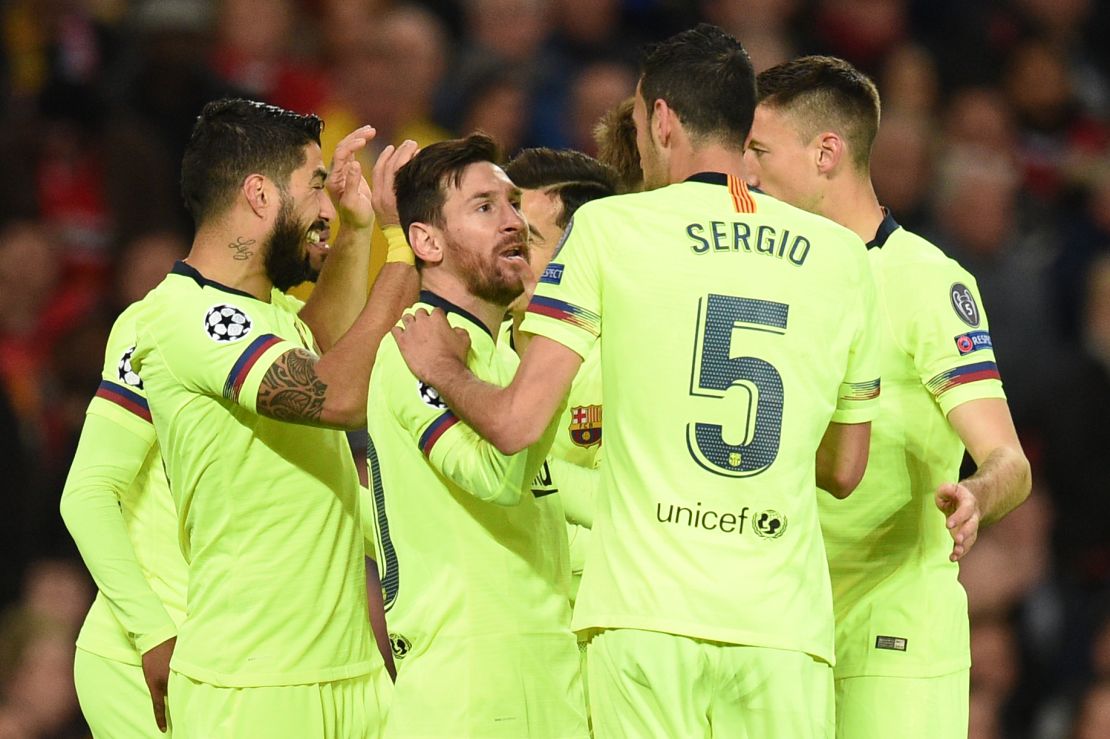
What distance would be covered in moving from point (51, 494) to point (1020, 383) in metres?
4.88

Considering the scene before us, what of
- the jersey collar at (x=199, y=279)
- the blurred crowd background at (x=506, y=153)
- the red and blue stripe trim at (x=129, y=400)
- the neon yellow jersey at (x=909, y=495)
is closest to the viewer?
the neon yellow jersey at (x=909, y=495)

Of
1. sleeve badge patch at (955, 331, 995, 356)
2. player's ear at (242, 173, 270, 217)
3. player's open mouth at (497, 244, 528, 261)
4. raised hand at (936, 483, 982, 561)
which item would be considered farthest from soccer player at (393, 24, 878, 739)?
player's ear at (242, 173, 270, 217)

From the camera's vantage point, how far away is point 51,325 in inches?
322

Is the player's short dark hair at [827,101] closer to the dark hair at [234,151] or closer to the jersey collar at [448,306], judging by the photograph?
the jersey collar at [448,306]

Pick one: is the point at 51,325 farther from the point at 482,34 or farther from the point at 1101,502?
→ the point at 1101,502

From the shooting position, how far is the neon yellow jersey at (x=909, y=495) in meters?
4.71

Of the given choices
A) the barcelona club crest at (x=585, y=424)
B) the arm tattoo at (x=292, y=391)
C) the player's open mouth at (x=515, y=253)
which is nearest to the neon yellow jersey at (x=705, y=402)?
the player's open mouth at (x=515, y=253)

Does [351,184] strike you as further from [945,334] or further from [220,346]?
[945,334]

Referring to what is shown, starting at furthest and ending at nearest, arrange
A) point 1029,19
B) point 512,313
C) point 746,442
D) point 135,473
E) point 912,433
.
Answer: point 1029,19, point 512,313, point 135,473, point 912,433, point 746,442

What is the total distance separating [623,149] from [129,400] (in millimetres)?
1791

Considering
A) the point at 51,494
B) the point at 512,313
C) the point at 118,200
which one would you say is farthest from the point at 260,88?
the point at 512,313

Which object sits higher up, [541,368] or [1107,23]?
[1107,23]

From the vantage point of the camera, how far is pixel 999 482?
14.4ft

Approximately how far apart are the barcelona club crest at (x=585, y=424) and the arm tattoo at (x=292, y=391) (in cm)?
93
